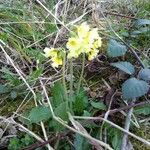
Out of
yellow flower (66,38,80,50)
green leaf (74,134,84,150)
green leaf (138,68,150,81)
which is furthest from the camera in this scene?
green leaf (138,68,150,81)

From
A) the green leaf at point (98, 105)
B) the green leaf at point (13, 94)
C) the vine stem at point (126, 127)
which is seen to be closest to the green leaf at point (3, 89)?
the green leaf at point (13, 94)

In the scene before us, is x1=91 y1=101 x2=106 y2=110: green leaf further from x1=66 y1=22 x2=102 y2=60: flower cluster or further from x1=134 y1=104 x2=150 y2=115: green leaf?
x1=66 y1=22 x2=102 y2=60: flower cluster

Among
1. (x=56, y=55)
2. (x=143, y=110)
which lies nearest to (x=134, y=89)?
(x=143, y=110)

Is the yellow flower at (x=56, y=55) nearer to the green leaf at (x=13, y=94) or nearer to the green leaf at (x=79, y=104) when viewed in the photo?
the green leaf at (x=79, y=104)

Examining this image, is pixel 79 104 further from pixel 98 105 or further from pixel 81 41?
pixel 81 41

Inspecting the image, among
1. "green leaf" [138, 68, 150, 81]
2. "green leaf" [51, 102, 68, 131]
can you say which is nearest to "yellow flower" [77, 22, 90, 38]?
"green leaf" [51, 102, 68, 131]

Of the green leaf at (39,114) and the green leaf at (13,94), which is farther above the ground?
the green leaf at (13,94)
